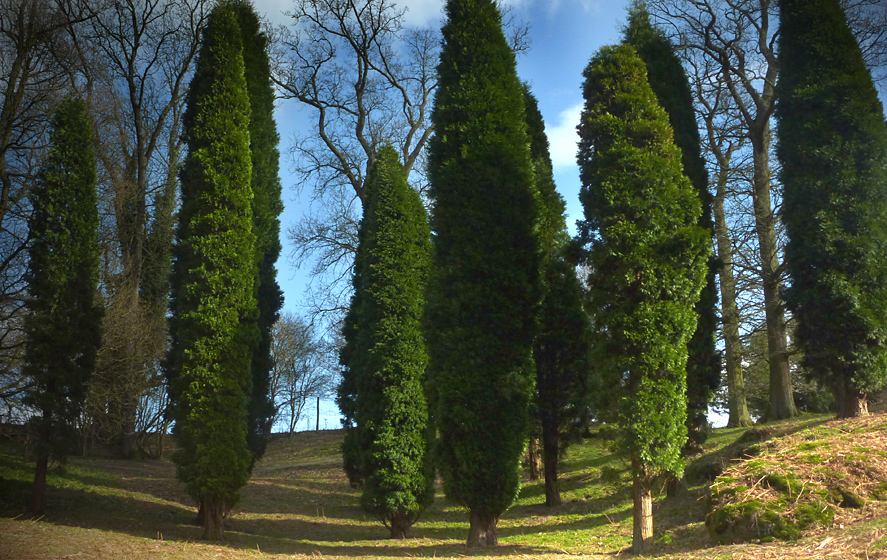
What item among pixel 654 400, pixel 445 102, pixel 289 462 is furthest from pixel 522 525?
pixel 289 462

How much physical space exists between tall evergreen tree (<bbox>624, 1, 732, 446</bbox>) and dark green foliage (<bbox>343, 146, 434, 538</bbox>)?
16.4 ft

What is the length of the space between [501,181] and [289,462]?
19145mm

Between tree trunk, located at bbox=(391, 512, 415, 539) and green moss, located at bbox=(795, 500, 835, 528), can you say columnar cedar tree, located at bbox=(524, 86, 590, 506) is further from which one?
green moss, located at bbox=(795, 500, 835, 528)

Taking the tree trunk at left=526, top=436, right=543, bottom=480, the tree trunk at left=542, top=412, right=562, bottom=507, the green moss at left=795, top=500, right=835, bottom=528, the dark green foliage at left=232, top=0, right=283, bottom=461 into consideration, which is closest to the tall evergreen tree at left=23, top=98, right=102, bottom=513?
the dark green foliage at left=232, top=0, right=283, bottom=461

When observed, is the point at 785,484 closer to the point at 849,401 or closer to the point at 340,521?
the point at 849,401

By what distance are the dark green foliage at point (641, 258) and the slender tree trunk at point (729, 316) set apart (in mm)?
6985

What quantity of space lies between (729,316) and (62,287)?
14964 mm

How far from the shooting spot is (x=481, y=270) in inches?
368

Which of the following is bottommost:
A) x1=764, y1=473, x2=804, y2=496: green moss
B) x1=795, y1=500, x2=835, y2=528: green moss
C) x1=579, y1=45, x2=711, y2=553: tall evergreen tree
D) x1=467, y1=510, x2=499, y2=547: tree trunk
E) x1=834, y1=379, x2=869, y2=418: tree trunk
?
x1=467, y1=510, x2=499, y2=547: tree trunk

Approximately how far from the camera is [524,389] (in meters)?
9.00

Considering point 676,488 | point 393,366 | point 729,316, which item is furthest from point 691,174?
point 393,366

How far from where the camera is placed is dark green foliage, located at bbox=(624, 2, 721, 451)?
35.3ft

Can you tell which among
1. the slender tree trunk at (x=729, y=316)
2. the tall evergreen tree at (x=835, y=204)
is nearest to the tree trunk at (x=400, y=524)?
the tall evergreen tree at (x=835, y=204)

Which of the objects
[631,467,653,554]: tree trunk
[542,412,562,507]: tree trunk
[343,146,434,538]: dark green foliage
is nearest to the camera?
[631,467,653,554]: tree trunk
